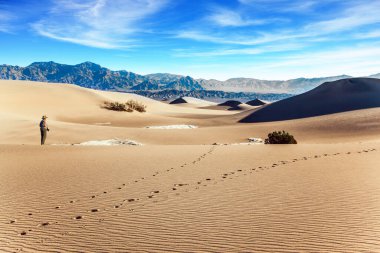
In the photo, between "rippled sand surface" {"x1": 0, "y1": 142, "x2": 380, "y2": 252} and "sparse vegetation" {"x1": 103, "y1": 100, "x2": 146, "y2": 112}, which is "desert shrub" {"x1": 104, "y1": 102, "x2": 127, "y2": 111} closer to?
"sparse vegetation" {"x1": 103, "y1": 100, "x2": 146, "y2": 112}

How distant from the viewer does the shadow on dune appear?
47.0 metres

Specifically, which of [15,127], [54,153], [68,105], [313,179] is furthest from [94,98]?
[313,179]

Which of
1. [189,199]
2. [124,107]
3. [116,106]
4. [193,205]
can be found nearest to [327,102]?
[124,107]

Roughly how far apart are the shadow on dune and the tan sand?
31.3 metres

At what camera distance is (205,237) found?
595 centimetres

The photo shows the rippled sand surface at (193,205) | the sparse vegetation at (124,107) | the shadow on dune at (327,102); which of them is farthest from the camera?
the sparse vegetation at (124,107)

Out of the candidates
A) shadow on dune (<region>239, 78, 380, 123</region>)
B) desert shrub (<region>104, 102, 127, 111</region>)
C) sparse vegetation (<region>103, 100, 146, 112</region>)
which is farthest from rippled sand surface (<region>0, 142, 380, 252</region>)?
desert shrub (<region>104, 102, 127, 111</region>)

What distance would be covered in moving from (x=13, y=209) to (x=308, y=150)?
12.6m

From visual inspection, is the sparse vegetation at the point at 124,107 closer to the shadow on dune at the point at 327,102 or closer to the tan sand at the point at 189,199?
the shadow on dune at the point at 327,102

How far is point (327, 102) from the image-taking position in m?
50.4

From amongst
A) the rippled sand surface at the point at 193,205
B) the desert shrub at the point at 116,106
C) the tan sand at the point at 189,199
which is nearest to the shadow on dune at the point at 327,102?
the desert shrub at the point at 116,106

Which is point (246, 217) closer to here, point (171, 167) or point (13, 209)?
point (13, 209)

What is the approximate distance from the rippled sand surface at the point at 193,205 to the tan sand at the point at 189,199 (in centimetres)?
2

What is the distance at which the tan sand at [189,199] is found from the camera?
19.2 feet
